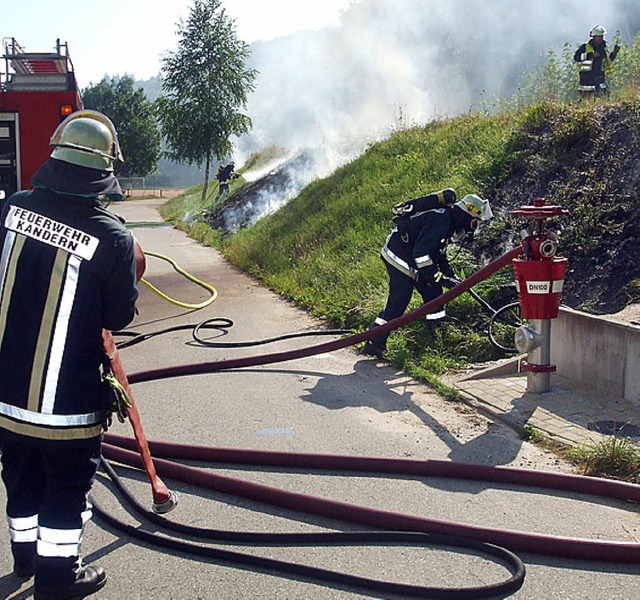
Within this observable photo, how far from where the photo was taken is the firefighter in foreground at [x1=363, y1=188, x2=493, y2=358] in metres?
7.11

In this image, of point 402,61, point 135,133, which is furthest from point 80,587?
point 135,133

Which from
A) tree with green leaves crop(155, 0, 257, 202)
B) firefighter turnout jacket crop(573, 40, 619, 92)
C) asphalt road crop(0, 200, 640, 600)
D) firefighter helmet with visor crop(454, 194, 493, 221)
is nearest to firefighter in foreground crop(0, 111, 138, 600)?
asphalt road crop(0, 200, 640, 600)

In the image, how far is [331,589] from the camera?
326cm

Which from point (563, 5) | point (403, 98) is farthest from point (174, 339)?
point (563, 5)

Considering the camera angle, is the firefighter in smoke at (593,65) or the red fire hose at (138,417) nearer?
the red fire hose at (138,417)

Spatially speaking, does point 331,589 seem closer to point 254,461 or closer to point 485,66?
point 254,461

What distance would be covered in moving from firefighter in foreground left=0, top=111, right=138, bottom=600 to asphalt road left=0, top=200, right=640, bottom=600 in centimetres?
43

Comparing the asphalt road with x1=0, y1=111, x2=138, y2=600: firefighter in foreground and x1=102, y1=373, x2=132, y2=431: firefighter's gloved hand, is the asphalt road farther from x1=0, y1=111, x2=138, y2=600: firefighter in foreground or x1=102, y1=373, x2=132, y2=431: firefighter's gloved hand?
x1=102, y1=373, x2=132, y2=431: firefighter's gloved hand

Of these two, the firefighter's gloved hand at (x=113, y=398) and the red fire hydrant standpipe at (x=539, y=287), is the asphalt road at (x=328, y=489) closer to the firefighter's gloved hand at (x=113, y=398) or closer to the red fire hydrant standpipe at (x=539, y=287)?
the red fire hydrant standpipe at (x=539, y=287)

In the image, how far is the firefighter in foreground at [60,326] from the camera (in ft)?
9.88

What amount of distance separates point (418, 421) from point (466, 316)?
253cm

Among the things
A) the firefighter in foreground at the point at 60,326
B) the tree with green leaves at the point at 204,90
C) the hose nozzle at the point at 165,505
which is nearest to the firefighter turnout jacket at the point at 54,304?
the firefighter in foreground at the point at 60,326

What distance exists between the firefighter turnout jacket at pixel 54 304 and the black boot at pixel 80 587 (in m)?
0.61

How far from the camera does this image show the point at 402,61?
30953 millimetres
